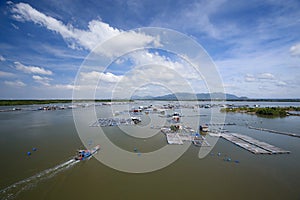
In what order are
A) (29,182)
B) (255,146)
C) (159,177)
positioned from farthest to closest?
(255,146) → (159,177) → (29,182)

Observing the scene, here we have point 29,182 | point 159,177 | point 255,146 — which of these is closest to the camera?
point 29,182

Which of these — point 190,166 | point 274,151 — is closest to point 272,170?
point 274,151

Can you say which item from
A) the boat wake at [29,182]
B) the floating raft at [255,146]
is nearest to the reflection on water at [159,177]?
the boat wake at [29,182]

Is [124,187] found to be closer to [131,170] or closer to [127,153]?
[131,170]

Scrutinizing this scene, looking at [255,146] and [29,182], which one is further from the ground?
[255,146]

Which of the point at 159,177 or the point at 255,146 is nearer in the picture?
the point at 159,177

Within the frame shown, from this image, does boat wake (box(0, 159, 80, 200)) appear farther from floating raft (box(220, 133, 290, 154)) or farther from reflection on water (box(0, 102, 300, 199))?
floating raft (box(220, 133, 290, 154))

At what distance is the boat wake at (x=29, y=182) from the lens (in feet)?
16.9

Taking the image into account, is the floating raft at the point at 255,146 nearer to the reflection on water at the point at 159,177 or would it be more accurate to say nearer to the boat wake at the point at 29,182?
the reflection on water at the point at 159,177

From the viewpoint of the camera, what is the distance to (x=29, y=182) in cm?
582

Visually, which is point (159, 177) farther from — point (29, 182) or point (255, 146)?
point (255, 146)

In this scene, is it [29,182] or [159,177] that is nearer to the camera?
[29,182]

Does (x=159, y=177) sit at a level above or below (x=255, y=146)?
below

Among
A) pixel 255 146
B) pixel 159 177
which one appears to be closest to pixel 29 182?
pixel 159 177
